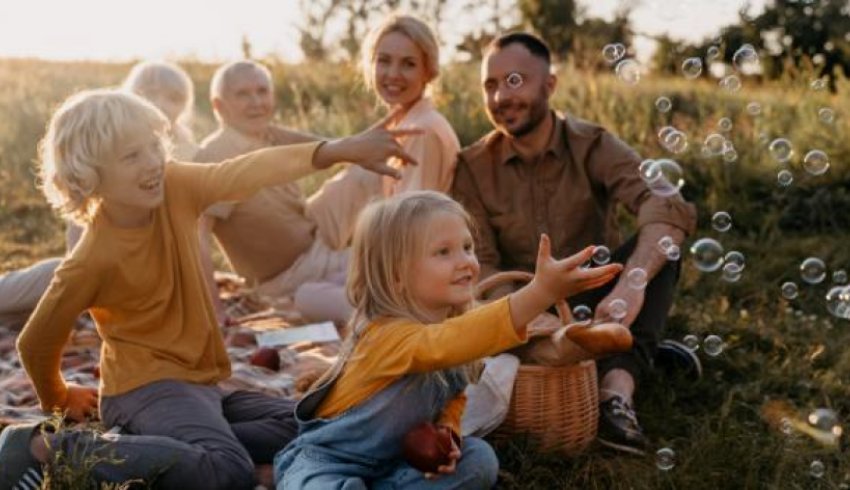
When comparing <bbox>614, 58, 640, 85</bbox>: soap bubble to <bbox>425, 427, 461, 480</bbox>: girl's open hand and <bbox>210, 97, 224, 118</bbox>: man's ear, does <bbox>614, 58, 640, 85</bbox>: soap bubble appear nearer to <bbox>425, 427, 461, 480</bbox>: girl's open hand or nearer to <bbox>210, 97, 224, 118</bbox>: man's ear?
<bbox>425, 427, 461, 480</bbox>: girl's open hand

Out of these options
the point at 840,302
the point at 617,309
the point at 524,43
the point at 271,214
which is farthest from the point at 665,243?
the point at 271,214

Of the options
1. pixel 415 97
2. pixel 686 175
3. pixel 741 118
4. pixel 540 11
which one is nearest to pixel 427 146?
pixel 415 97

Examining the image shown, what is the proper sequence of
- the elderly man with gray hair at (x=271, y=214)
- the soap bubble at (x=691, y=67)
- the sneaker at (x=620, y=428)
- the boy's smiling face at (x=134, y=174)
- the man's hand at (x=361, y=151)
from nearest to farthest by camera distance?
the boy's smiling face at (x=134, y=174), the man's hand at (x=361, y=151), the sneaker at (x=620, y=428), the soap bubble at (x=691, y=67), the elderly man with gray hair at (x=271, y=214)

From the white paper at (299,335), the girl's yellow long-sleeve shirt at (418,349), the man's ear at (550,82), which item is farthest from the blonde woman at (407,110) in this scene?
the girl's yellow long-sleeve shirt at (418,349)

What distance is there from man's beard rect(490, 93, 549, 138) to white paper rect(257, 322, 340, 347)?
1159 mm

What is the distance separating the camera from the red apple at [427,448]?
2500 mm

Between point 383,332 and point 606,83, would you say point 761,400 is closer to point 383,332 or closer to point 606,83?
point 383,332

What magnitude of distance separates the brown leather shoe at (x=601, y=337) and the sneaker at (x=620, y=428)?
45 centimetres

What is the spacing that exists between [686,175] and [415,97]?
3157 millimetres

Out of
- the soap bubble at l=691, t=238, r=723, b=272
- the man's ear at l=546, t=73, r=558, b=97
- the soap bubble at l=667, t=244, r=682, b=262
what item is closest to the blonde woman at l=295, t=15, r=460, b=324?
the man's ear at l=546, t=73, r=558, b=97

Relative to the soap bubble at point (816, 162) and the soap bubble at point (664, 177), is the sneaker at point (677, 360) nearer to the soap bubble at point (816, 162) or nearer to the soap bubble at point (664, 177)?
the soap bubble at point (664, 177)

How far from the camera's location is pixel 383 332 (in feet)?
8.39

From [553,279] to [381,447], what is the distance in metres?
0.65

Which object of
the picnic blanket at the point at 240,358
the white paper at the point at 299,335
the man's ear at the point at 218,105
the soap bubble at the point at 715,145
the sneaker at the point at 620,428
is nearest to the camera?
the sneaker at the point at 620,428
